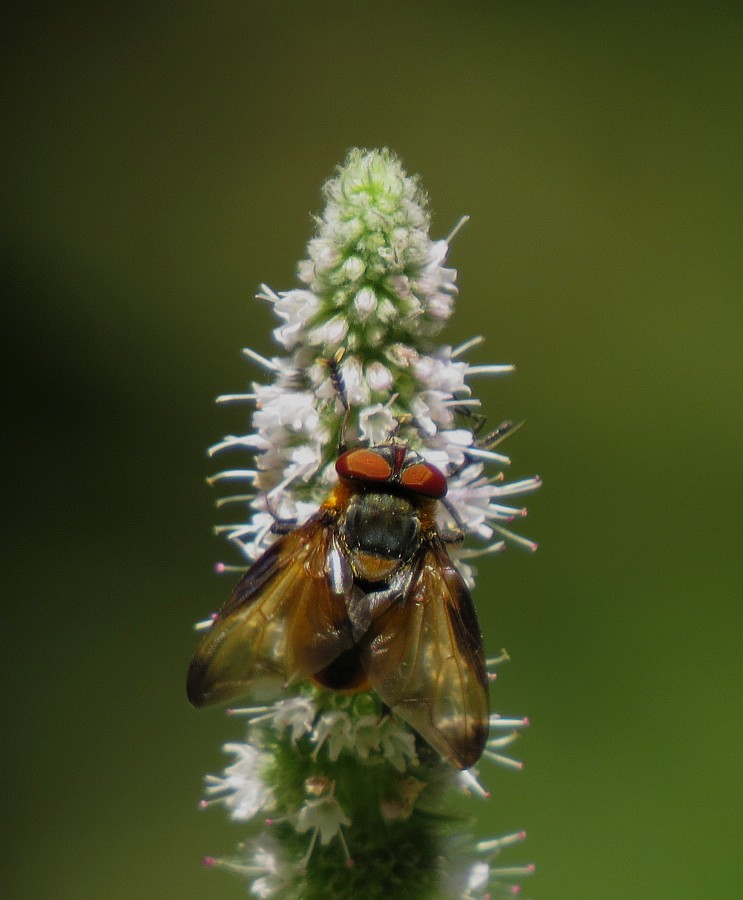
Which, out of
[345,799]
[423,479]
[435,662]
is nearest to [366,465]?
[423,479]

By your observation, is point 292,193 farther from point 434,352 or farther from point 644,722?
point 434,352

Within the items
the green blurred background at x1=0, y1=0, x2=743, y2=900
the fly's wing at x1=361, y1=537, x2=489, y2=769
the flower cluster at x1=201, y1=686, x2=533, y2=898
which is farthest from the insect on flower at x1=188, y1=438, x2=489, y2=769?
the green blurred background at x1=0, y1=0, x2=743, y2=900

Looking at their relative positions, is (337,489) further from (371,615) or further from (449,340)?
(449,340)

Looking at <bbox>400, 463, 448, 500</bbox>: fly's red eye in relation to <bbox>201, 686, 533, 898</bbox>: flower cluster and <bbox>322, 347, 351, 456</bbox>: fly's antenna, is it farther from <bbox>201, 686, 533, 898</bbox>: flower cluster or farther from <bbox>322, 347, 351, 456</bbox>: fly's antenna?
<bbox>201, 686, 533, 898</bbox>: flower cluster

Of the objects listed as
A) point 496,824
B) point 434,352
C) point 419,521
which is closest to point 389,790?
point 419,521

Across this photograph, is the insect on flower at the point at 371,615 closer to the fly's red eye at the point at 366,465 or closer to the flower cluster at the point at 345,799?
the fly's red eye at the point at 366,465

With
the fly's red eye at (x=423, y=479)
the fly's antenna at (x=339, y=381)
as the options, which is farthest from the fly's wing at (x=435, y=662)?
the fly's antenna at (x=339, y=381)
